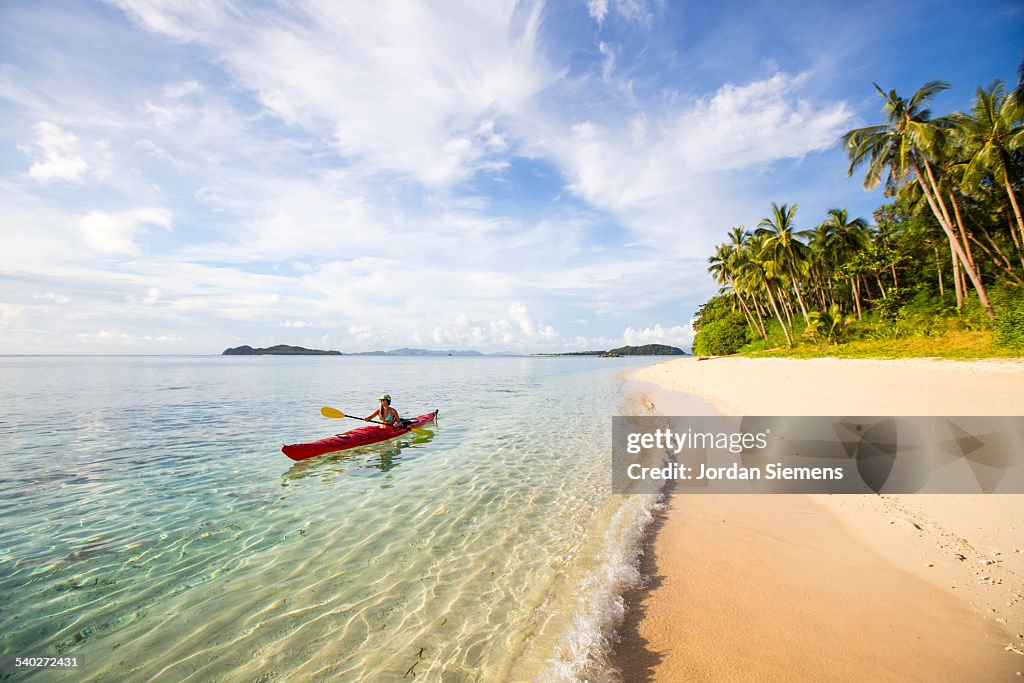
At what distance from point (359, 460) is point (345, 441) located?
1.04 metres

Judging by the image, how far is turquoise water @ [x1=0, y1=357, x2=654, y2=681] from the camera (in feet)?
12.8

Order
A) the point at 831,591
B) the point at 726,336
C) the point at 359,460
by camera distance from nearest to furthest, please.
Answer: the point at 831,591, the point at 359,460, the point at 726,336

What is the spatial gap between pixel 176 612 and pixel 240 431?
1265cm

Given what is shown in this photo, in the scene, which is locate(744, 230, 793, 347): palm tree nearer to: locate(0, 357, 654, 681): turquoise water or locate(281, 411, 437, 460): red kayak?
locate(0, 357, 654, 681): turquoise water

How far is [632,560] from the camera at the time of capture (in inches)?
207

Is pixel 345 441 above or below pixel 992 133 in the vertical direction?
below

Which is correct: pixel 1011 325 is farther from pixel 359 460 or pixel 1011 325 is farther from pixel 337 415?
pixel 337 415

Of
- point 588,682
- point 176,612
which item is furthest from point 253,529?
point 588,682

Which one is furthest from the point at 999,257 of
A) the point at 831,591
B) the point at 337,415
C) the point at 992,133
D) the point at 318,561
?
the point at 318,561

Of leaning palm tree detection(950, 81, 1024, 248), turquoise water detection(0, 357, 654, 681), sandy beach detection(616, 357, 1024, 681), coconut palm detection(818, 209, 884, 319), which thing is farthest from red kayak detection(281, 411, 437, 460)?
coconut palm detection(818, 209, 884, 319)

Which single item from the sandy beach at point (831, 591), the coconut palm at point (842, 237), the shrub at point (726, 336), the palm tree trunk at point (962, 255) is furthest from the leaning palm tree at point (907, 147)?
the shrub at point (726, 336)

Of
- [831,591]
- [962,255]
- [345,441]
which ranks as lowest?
[345,441]

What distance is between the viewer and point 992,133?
21625 mm

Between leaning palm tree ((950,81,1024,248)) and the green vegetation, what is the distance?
6 cm
